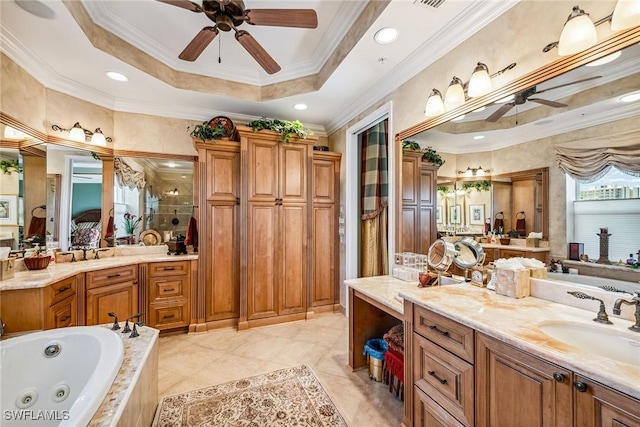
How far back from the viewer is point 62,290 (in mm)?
2264

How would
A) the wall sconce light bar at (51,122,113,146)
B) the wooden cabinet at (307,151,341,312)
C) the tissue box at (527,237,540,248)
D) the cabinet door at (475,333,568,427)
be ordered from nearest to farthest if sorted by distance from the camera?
the cabinet door at (475,333,568,427) → the tissue box at (527,237,540,248) → the wall sconce light bar at (51,122,113,146) → the wooden cabinet at (307,151,341,312)

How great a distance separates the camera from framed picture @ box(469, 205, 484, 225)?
1.92 m

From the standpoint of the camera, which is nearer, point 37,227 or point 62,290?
point 62,290

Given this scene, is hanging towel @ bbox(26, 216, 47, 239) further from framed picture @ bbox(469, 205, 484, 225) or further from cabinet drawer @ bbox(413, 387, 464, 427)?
framed picture @ bbox(469, 205, 484, 225)

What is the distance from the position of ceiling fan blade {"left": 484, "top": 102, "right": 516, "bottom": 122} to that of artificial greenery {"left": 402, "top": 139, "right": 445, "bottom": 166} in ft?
1.47

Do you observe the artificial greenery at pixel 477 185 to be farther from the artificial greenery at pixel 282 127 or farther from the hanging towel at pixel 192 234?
the hanging towel at pixel 192 234

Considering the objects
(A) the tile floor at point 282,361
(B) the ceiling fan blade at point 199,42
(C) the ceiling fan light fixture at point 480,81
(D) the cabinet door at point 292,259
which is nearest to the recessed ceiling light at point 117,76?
(B) the ceiling fan blade at point 199,42

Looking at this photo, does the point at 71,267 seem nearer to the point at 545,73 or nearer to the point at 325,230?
the point at 325,230

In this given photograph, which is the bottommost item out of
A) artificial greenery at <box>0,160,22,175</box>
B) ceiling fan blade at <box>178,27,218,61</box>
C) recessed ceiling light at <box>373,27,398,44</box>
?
artificial greenery at <box>0,160,22,175</box>

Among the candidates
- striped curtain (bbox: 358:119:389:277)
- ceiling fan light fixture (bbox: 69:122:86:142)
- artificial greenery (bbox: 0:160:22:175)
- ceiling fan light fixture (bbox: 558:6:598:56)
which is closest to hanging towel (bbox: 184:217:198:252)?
ceiling fan light fixture (bbox: 69:122:86:142)

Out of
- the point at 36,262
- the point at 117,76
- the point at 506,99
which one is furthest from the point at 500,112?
the point at 36,262

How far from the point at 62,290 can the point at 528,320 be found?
3.27m

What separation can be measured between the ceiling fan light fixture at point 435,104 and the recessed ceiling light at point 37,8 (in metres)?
2.74

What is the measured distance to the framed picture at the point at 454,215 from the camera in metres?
2.07
